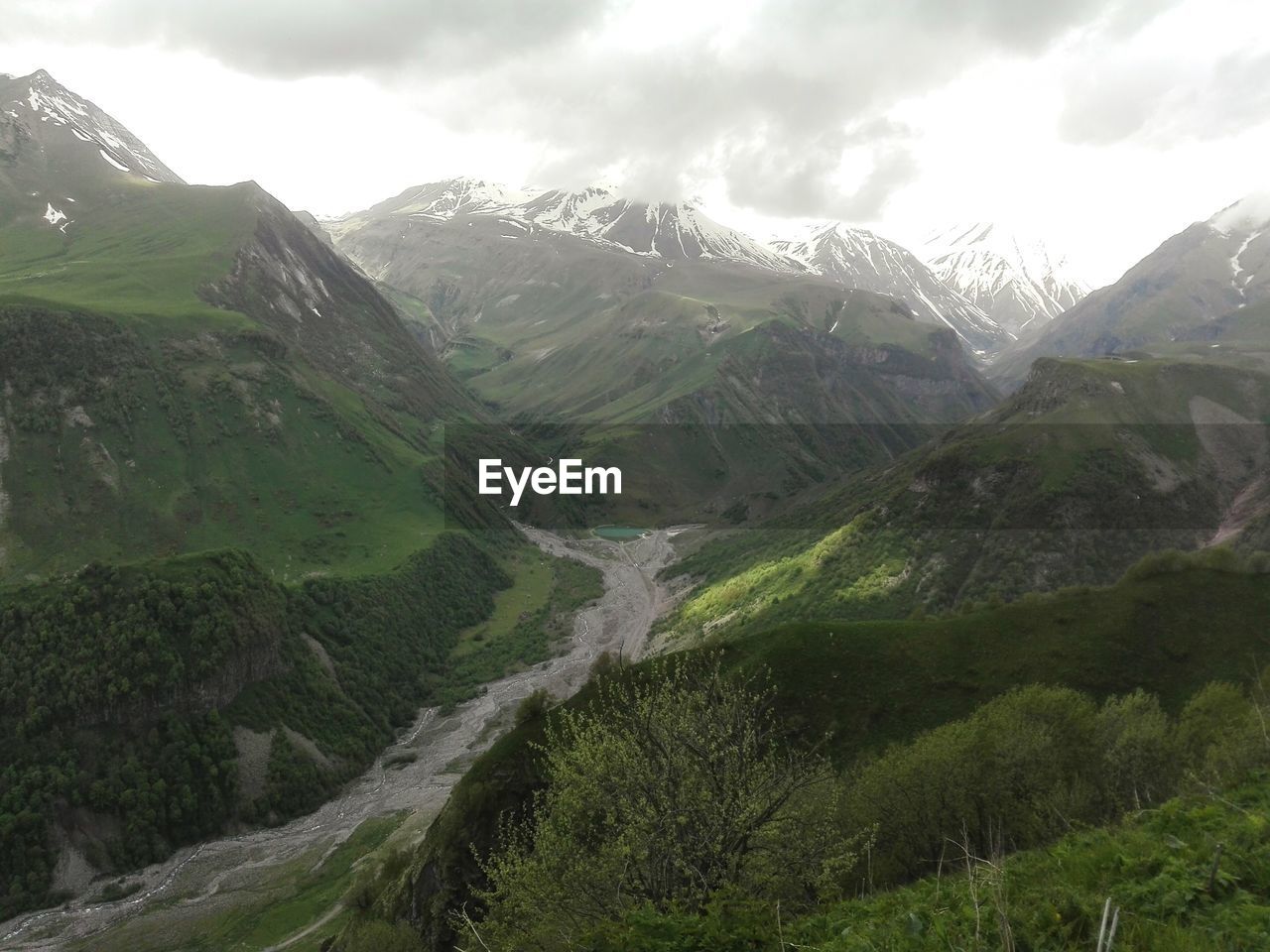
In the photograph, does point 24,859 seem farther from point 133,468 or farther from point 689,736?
point 689,736

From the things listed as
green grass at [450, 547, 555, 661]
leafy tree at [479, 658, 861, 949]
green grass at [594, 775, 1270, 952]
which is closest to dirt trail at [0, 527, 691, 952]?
green grass at [450, 547, 555, 661]

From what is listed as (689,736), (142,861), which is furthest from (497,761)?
(142,861)

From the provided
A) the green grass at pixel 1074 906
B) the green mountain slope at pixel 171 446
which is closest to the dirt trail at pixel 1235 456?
the green grass at pixel 1074 906

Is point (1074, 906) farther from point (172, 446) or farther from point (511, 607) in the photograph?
point (172, 446)

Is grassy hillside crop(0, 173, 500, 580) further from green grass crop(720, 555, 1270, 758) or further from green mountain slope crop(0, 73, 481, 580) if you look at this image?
green grass crop(720, 555, 1270, 758)

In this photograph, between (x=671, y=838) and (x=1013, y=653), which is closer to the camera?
(x=671, y=838)

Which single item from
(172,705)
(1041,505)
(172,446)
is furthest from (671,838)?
(172,446)
